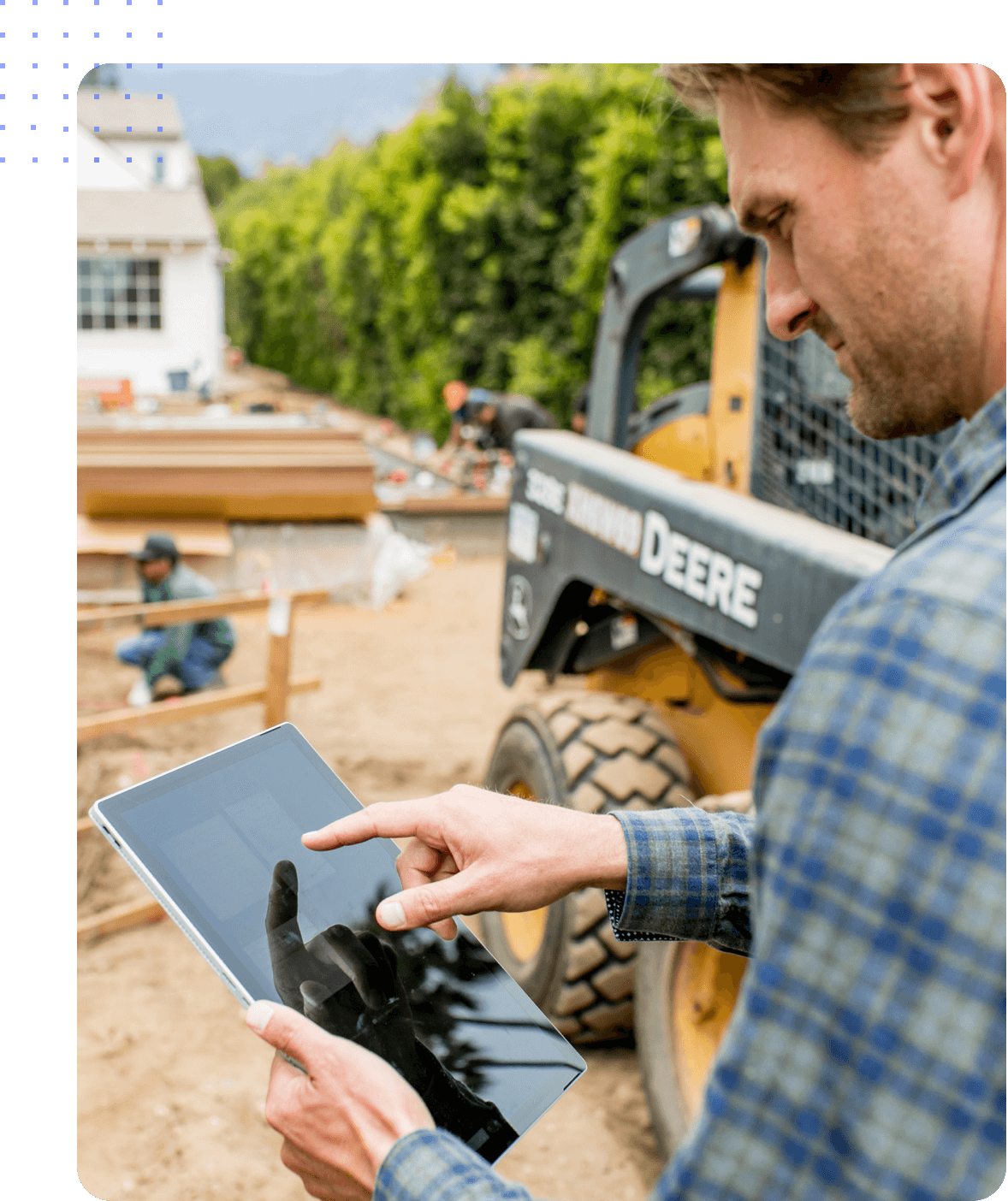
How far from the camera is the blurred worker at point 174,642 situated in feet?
21.5

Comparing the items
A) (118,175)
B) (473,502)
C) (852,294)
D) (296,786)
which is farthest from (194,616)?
(473,502)

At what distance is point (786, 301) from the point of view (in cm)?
100

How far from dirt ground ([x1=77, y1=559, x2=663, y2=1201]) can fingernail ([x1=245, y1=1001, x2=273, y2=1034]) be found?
176cm

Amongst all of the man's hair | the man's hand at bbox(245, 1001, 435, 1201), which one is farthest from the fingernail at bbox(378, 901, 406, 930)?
the man's hair

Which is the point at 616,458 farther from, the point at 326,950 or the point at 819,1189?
the point at 819,1189

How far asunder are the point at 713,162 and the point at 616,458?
8.29 meters

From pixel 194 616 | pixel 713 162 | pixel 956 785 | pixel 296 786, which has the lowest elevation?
pixel 194 616

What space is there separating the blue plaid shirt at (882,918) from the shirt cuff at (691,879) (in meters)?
0.48

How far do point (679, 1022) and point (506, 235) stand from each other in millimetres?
13686

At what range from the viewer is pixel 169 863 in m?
1.19

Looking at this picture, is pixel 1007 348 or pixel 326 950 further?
pixel 326 950

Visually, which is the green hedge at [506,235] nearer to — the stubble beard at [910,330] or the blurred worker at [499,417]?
the blurred worker at [499,417]

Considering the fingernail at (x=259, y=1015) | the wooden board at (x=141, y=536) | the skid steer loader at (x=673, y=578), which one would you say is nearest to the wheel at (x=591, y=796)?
the skid steer loader at (x=673, y=578)

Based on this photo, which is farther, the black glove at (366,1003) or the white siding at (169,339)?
the white siding at (169,339)
